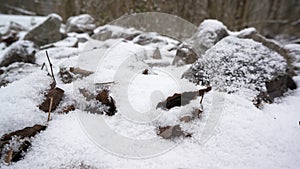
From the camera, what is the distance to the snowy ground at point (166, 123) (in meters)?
0.98

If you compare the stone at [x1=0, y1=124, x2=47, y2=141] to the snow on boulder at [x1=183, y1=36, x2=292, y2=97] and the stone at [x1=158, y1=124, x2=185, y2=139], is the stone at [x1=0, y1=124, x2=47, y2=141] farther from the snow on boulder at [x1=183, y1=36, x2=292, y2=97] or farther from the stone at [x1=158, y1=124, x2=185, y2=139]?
the snow on boulder at [x1=183, y1=36, x2=292, y2=97]

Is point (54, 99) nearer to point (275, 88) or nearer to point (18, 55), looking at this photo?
point (18, 55)

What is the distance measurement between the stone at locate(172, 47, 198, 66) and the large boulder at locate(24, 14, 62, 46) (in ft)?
5.35

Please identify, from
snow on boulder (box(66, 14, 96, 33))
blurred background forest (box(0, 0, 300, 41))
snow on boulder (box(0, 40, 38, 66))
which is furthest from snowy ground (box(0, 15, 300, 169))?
blurred background forest (box(0, 0, 300, 41))

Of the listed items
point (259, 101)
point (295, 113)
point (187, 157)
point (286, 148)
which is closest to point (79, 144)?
point (187, 157)

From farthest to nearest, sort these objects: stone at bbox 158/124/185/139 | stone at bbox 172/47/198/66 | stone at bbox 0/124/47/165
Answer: stone at bbox 172/47/198/66, stone at bbox 158/124/185/139, stone at bbox 0/124/47/165

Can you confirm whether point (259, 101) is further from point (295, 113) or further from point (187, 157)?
point (187, 157)

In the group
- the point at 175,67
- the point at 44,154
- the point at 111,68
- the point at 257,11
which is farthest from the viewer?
the point at 257,11

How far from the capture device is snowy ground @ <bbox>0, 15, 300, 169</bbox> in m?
0.98

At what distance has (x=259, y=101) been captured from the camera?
1418 millimetres

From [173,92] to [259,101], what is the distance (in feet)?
1.67

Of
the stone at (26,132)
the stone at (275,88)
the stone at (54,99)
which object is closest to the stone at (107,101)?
the stone at (54,99)

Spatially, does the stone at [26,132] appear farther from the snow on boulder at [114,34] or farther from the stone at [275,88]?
the snow on boulder at [114,34]

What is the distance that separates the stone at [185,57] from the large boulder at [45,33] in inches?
64.2
